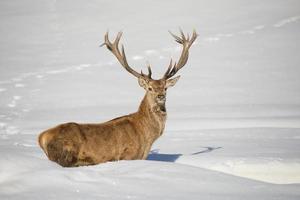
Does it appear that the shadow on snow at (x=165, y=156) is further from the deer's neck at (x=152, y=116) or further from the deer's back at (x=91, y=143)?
the deer's back at (x=91, y=143)

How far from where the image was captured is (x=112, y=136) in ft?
28.0

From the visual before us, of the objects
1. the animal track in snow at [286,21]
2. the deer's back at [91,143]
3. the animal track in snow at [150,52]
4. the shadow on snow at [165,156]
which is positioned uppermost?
the animal track in snow at [286,21]

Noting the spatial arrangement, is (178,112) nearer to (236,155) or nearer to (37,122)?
(37,122)

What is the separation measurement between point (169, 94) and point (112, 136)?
1204cm

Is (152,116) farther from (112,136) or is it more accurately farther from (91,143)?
(91,143)

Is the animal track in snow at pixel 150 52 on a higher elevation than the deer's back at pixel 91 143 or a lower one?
higher

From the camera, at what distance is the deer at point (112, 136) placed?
310 inches

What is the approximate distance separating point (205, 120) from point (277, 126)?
6.29 feet

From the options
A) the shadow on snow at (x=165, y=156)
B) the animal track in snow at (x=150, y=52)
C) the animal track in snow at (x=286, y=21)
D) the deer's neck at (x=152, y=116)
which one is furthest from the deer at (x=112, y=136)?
the animal track in snow at (x=286, y=21)

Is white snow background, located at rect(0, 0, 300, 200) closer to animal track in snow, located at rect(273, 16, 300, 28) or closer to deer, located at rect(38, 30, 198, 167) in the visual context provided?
animal track in snow, located at rect(273, 16, 300, 28)

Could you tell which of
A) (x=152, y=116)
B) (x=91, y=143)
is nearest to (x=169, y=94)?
(x=152, y=116)

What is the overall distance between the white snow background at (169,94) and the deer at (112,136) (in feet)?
1.72

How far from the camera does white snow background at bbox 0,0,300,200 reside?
22.0ft

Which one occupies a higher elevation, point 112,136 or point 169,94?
point 112,136
